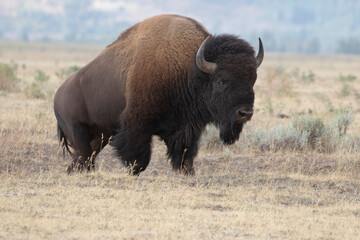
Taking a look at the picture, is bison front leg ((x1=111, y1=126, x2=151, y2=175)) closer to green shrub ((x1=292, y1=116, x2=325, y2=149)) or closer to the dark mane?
the dark mane

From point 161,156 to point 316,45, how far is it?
160 meters

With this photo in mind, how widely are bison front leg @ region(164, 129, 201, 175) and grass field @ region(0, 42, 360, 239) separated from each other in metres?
0.27

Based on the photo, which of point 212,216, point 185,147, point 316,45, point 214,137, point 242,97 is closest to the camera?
point 212,216

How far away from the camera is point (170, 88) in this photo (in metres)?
8.77

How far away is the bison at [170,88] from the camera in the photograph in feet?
27.1

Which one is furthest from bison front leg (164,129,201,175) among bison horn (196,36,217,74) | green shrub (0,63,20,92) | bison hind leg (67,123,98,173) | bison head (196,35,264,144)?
green shrub (0,63,20,92)

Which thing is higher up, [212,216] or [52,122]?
[212,216]

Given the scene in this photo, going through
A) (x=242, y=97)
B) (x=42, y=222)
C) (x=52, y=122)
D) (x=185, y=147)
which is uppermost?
(x=242, y=97)

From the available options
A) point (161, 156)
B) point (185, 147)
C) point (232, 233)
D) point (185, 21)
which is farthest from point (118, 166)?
point (232, 233)

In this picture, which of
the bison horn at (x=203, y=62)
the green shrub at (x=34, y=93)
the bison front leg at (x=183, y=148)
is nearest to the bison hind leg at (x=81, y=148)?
the bison front leg at (x=183, y=148)

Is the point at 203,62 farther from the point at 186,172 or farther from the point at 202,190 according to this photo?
the point at 186,172

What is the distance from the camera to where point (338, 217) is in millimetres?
6781

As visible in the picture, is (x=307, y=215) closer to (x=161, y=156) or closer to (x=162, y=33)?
(x=162, y=33)

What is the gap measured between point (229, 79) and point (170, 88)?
967 mm
